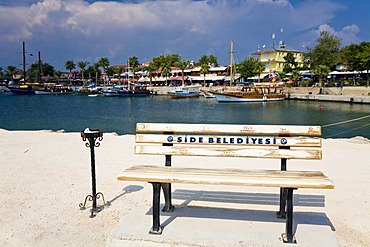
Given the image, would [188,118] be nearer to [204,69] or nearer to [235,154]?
[235,154]

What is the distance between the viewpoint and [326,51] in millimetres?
65875

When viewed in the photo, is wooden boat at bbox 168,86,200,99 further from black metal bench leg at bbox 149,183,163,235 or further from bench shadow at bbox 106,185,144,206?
black metal bench leg at bbox 149,183,163,235

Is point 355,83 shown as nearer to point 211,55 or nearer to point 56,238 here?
point 211,55

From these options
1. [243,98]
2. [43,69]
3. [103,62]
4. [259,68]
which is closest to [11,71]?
[43,69]

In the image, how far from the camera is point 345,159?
7609 mm

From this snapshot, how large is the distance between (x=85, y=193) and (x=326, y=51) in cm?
6942

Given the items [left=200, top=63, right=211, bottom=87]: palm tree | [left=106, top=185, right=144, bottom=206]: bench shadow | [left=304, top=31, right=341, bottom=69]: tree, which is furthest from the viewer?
[left=200, top=63, right=211, bottom=87]: palm tree

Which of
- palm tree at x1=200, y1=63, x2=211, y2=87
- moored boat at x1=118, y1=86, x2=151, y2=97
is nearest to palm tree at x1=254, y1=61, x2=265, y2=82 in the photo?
palm tree at x1=200, y1=63, x2=211, y2=87

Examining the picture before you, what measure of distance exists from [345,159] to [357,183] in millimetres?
2146

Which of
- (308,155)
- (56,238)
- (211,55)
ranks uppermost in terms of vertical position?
(211,55)

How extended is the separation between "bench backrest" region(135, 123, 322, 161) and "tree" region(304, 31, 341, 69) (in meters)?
66.9

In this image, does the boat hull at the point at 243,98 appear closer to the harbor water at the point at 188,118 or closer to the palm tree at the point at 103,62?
the harbor water at the point at 188,118

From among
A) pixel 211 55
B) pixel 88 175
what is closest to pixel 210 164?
pixel 88 175

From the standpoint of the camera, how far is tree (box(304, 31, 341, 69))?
214 feet
